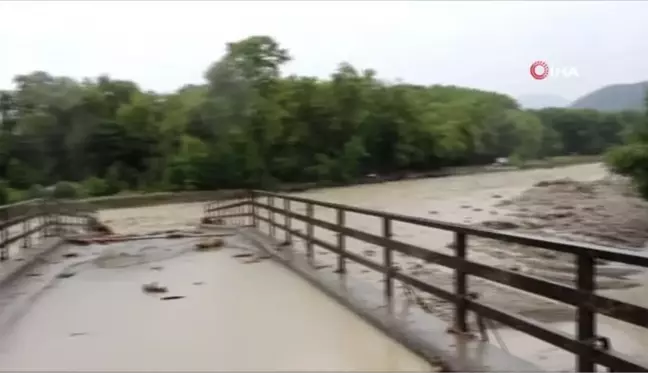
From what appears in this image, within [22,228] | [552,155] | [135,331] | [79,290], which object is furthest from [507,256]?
[552,155]

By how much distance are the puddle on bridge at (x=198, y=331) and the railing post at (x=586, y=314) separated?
75 cm

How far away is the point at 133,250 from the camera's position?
10.2 metres

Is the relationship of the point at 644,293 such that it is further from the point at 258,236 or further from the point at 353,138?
the point at 353,138

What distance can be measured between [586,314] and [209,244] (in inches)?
297

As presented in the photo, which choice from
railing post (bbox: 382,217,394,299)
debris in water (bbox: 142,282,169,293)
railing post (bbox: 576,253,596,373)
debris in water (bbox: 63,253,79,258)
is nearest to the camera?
railing post (bbox: 576,253,596,373)

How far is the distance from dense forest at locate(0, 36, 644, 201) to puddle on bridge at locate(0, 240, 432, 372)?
Answer: 14.3m

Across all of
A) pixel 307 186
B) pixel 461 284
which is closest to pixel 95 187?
pixel 307 186

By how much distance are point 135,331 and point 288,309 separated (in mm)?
1003

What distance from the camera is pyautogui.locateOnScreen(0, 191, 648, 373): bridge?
311cm

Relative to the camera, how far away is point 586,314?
2930 mm

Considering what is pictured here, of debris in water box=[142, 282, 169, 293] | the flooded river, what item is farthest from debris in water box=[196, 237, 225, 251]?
debris in water box=[142, 282, 169, 293]

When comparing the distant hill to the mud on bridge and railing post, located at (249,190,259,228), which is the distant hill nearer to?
railing post, located at (249,190,259,228)

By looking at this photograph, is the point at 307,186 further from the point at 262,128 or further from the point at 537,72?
the point at 537,72

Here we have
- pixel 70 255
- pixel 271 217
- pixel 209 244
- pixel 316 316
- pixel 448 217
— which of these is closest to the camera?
pixel 316 316
